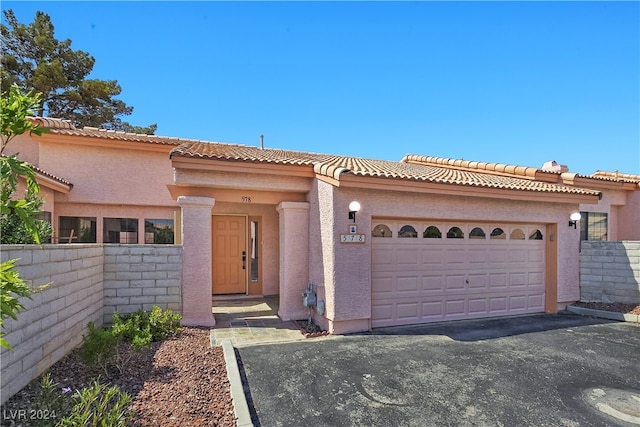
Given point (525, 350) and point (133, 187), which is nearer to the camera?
point (525, 350)

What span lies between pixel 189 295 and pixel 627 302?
13.4 metres

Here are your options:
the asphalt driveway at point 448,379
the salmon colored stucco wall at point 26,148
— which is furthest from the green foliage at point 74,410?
the salmon colored stucco wall at point 26,148

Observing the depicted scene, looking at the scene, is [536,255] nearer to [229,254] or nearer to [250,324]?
→ [250,324]

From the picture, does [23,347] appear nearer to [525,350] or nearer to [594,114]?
[525,350]

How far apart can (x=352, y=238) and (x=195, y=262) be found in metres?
4.11

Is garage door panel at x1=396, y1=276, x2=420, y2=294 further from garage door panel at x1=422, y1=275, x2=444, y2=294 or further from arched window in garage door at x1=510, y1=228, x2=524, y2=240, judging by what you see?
arched window in garage door at x1=510, y1=228, x2=524, y2=240

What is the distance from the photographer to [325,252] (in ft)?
27.3

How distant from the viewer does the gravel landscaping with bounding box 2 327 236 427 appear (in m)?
4.09

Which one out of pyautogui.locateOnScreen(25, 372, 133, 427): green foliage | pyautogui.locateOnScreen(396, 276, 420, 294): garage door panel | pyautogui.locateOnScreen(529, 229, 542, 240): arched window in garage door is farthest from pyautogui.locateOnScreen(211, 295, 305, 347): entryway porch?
pyautogui.locateOnScreen(529, 229, 542, 240): arched window in garage door

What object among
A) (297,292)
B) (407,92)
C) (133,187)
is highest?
(407,92)

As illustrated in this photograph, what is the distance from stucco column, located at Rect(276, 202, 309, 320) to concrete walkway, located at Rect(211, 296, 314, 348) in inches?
17.9

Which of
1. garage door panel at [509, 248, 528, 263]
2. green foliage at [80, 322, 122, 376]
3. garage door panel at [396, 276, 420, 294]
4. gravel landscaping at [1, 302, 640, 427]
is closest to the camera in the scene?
gravel landscaping at [1, 302, 640, 427]

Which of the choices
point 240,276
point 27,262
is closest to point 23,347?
point 27,262

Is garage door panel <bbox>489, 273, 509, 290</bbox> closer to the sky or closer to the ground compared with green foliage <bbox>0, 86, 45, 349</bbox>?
closer to the ground
